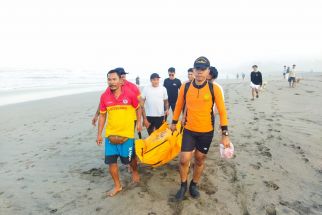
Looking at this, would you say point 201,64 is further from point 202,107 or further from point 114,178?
point 114,178

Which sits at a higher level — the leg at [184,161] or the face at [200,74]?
the face at [200,74]

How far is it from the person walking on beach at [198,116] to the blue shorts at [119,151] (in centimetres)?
95

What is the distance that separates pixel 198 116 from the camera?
4.26m

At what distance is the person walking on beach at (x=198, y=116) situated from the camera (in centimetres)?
419

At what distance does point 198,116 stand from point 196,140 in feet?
1.33

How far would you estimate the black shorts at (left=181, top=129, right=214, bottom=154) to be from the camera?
4.33m

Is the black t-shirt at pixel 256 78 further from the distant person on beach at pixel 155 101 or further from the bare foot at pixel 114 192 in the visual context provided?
the bare foot at pixel 114 192

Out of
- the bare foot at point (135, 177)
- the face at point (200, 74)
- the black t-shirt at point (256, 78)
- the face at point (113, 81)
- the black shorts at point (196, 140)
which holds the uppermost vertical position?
the face at point (200, 74)

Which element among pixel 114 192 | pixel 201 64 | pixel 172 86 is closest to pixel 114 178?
pixel 114 192

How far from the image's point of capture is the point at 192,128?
4355mm

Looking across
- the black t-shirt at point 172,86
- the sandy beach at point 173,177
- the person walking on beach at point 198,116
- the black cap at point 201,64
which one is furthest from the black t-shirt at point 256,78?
the black cap at point 201,64

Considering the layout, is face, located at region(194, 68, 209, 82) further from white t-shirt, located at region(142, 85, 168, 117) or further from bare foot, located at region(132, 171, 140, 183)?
white t-shirt, located at region(142, 85, 168, 117)

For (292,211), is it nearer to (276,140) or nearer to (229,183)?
(229,183)

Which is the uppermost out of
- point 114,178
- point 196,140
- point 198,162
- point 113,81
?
point 113,81
